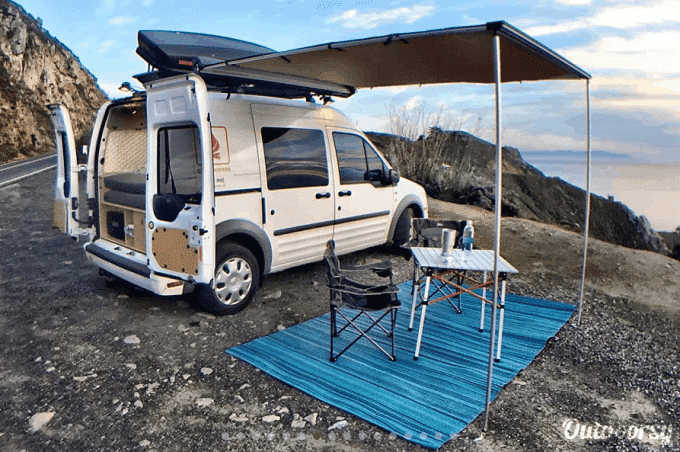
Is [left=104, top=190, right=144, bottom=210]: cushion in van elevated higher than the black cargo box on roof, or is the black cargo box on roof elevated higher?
the black cargo box on roof

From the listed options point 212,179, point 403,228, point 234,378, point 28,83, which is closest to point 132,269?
point 212,179

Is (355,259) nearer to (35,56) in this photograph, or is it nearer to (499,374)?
(499,374)

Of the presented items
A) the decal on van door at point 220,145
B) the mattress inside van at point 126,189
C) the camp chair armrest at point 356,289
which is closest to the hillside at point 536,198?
the camp chair armrest at point 356,289

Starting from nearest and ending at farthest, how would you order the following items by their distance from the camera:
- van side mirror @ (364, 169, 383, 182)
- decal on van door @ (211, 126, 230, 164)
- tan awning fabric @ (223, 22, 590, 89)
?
tan awning fabric @ (223, 22, 590, 89) < decal on van door @ (211, 126, 230, 164) < van side mirror @ (364, 169, 383, 182)

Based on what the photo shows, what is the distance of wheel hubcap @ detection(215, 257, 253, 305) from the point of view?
479 centimetres

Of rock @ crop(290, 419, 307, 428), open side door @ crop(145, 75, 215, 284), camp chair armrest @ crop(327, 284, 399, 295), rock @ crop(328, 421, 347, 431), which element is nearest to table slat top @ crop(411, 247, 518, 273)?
camp chair armrest @ crop(327, 284, 399, 295)

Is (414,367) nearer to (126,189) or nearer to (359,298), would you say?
(359,298)

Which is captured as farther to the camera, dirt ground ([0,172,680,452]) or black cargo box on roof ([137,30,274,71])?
black cargo box on roof ([137,30,274,71])

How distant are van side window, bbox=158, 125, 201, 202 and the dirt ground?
133cm

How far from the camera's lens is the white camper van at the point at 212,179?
4277 millimetres

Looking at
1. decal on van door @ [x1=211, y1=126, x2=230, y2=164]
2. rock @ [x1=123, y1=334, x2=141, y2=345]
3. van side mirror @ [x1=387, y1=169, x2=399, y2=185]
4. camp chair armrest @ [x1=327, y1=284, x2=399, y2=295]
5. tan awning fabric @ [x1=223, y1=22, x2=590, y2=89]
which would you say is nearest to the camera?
tan awning fabric @ [x1=223, y1=22, x2=590, y2=89]

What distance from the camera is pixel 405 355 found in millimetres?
4207

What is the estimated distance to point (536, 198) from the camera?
1738 centimetres

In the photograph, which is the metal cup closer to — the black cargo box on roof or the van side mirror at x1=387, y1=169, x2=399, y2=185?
the van side mirror at x1=387, y1=169, x2=399, y2=185
